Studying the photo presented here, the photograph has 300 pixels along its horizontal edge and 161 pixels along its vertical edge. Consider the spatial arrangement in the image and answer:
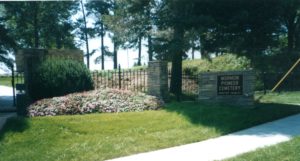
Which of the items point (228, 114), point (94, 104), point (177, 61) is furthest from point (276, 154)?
point (177, 61)

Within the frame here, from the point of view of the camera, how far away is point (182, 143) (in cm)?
944

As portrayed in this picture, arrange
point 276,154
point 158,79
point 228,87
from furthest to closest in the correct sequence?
point 158,79
point 228,87
point 276,154

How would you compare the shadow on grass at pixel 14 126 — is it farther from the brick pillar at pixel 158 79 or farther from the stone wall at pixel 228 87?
the stone wall at pixel 228 87

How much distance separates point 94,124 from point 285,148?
4508 millimetres

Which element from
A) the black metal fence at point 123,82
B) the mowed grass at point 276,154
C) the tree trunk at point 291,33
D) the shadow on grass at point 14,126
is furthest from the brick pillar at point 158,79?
the tree trunk at point 291,33

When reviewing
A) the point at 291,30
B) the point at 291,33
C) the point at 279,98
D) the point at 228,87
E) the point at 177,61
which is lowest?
the point at 279,98

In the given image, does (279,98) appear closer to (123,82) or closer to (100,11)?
(123,82)

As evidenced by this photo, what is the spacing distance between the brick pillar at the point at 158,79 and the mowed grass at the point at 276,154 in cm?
685

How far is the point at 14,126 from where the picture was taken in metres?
10.3

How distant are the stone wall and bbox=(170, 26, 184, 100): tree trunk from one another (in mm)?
3912

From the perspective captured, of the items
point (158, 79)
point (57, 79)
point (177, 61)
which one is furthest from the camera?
point (177, 61)

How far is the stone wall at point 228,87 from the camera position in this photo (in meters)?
13.0

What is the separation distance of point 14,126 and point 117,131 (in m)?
2.42

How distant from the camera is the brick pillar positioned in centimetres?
1505
